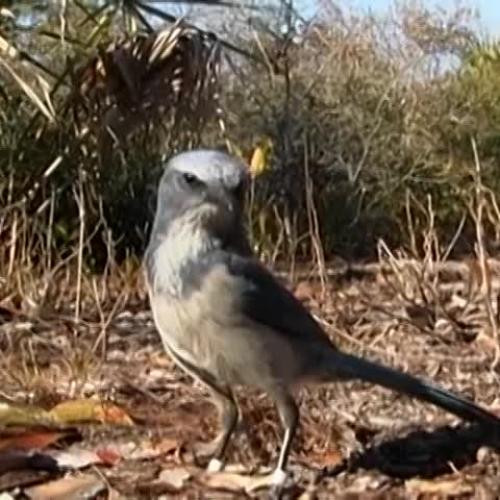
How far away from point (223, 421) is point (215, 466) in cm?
12

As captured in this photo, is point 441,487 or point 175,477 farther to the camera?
point 175,477

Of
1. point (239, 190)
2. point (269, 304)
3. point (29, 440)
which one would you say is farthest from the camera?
point (29, 440)

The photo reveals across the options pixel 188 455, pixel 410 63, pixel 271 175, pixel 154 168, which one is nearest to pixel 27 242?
pixel 154 168

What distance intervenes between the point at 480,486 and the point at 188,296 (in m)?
0.87

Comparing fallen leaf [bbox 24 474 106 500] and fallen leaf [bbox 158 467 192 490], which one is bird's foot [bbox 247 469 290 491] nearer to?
fallen leaf [bbox 158 467 192 490]

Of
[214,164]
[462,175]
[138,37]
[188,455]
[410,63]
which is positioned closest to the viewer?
[214,164]

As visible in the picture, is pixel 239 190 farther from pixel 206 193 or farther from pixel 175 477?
pixel 175 477

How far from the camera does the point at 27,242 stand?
7863 millimetres

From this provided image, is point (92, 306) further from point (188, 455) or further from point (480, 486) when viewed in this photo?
point (480, 486)

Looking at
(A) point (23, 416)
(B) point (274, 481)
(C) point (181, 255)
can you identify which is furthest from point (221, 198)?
(A) point (23, 416)

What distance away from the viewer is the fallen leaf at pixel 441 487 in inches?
166

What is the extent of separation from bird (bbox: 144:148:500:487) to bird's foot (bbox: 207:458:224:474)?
0.15 m

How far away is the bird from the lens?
406 centimetres

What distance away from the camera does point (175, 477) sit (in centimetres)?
437
